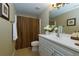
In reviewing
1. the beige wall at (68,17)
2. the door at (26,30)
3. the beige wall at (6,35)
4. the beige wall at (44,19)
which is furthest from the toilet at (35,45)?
the beige wall at (68,17)

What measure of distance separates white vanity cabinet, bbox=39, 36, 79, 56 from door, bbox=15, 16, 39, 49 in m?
0.14

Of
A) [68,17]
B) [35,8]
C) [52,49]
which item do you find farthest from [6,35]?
[68,17]

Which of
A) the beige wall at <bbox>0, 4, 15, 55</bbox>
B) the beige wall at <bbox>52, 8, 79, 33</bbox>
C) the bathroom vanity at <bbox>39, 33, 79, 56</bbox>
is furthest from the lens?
the beige wall at <bbox>52, 8, 79, 33</bbox>

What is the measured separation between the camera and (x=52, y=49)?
172 centimetres

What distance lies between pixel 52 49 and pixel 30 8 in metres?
0.70

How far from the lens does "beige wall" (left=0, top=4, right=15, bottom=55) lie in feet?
5.33

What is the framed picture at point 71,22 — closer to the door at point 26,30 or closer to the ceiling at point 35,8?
the ceiling at point 35,8

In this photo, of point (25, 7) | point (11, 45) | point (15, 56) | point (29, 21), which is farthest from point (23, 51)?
point (25, 7)

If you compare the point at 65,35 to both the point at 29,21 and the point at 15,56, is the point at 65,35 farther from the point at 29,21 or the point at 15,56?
the point at 15,56

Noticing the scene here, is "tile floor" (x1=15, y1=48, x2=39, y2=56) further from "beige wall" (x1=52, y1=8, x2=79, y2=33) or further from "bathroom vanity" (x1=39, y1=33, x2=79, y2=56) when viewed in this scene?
"beige wall" (x1=52, y1=8, x2=79, y2=33)

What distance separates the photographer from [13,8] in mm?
1735

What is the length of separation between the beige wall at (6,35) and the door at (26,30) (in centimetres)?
17

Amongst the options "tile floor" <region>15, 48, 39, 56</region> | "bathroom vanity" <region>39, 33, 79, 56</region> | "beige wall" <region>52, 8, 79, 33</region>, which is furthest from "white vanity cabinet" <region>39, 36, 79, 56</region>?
"beige wall" <region>52, 8, 79, 33</region>

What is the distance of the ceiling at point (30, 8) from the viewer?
5.46 feet
